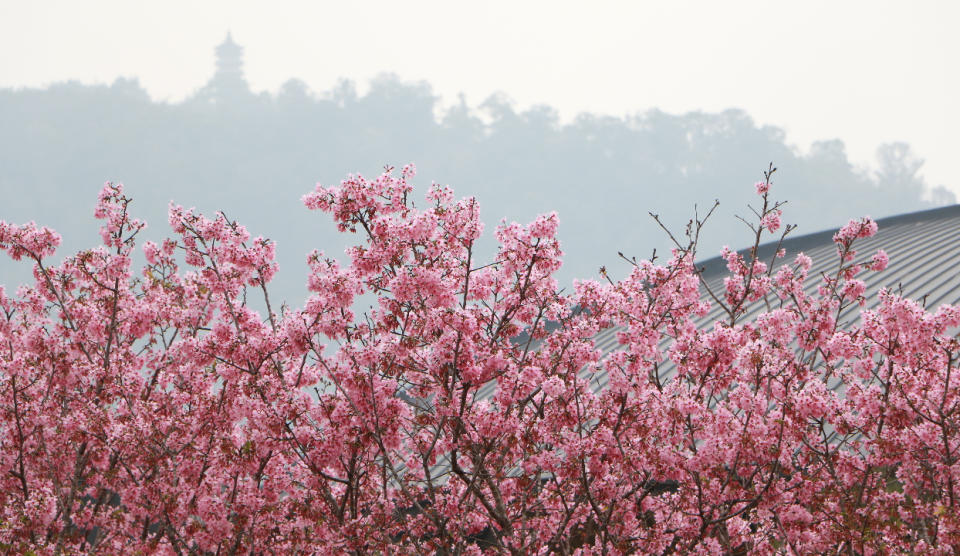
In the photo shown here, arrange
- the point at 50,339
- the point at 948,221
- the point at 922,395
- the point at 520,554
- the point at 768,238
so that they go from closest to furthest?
the point at 520,554, the point at 922,395, the point at 50,339, the point at 948,221, the point at 768,238

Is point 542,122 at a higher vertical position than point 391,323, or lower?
higher

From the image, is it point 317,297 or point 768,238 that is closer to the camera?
point 317,297

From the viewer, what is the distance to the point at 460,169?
191375 mm

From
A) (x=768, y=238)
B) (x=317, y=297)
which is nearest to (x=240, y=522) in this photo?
(x=317, y=297)

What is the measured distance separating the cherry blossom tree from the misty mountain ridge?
136 m

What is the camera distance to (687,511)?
996cm

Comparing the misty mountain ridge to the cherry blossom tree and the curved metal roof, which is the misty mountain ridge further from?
the cherry blossom tree

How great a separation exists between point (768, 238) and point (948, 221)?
280 ft

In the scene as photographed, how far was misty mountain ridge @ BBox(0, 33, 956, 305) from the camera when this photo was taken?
15812 cm

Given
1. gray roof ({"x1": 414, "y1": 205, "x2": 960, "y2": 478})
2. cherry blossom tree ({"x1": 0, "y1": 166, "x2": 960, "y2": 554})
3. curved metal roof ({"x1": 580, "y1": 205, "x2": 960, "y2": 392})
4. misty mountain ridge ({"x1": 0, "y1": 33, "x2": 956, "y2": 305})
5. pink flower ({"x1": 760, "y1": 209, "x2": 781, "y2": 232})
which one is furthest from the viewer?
misty mountain ridge ({"x1": 0, "y1": 33, "x2": 956, "y2": 305})

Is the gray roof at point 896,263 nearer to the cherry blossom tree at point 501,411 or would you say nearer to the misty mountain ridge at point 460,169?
the cherry blossom tree at point 501,411

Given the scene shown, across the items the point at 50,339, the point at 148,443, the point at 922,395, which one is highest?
the point at 50,339

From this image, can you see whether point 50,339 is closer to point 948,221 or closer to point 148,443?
point 148,443

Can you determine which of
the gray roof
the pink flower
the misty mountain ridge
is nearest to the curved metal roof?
the gray roof
